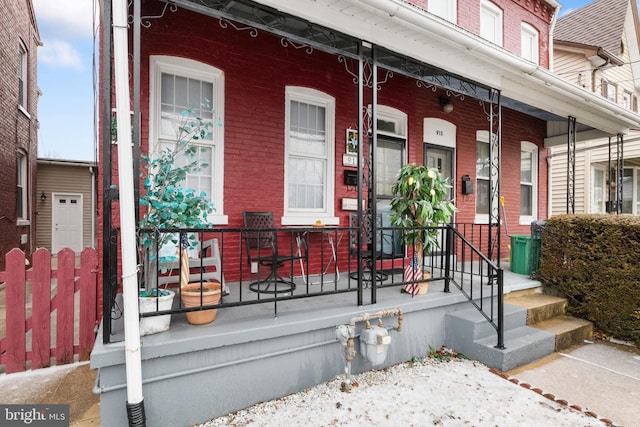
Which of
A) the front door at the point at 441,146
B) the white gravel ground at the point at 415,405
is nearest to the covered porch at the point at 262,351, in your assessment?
the white gravel ground at the point at 415,405

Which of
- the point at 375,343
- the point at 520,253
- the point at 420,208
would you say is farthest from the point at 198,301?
the point at 520,253

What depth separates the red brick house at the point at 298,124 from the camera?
7.59 feet

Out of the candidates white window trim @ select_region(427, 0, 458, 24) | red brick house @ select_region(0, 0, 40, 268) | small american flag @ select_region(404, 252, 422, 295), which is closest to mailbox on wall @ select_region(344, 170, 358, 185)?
small american flag @ select_region(404, 252, 422, 295)

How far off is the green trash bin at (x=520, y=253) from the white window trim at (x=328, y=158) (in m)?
2.73

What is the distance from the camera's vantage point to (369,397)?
260 centimetres

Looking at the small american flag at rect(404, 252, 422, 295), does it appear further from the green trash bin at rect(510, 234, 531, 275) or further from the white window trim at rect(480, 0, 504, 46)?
the white window trim at rect(480, 0, 504, 46)

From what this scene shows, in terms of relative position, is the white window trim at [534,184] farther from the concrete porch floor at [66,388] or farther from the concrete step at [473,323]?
the concrete porch floor at [66,388]

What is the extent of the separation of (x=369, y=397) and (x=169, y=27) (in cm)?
391

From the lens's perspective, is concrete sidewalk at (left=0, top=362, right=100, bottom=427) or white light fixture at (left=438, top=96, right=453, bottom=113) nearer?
concrete sidewalk at (left=0, top=362, right=100, bottom=427)

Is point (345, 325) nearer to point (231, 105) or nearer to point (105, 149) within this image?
point (105, 149)

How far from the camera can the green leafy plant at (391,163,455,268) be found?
3518mm

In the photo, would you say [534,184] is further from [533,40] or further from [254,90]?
[254,90]

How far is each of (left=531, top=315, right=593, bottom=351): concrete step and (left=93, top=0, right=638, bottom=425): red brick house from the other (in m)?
0.90

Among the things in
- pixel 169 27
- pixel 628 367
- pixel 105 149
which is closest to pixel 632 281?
pixel 628 367
